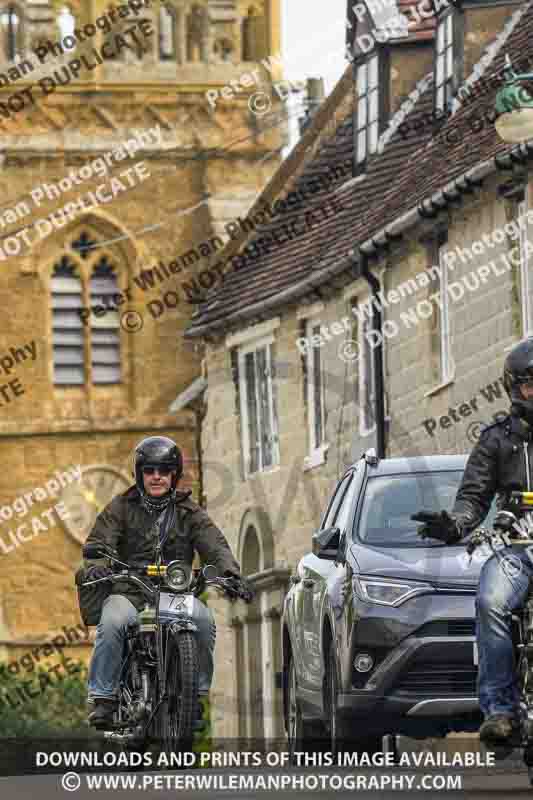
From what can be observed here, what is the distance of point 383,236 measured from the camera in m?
32.0

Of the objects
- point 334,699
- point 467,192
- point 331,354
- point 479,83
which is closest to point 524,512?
point 334,699

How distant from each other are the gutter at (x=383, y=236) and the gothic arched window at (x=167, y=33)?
81.6 feet

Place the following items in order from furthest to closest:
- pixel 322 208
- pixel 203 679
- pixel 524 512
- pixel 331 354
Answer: pixel 322 208
pixel 331 354
pixel 203 679
pixel 524 512

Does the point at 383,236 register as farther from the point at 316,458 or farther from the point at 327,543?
the point at 327,543

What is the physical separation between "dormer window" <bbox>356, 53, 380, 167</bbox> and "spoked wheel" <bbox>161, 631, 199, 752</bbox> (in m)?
23.2

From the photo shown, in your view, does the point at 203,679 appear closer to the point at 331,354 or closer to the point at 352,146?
the point at 331,354

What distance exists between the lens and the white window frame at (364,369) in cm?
3403

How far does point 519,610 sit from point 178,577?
2.41 m

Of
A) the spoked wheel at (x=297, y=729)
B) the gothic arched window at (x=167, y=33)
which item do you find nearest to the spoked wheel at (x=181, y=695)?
the spoked wheel at (x=297, y=729)

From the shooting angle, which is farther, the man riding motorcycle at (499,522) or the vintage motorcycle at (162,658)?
the vintage motorcycle at (162,658)

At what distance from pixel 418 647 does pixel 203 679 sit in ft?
5.17

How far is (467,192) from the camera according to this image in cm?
2883

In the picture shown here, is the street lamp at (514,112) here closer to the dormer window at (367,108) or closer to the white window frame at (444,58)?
the white window frame at (444,58)

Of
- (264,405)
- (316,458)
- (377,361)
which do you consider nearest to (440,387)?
(377,361)
